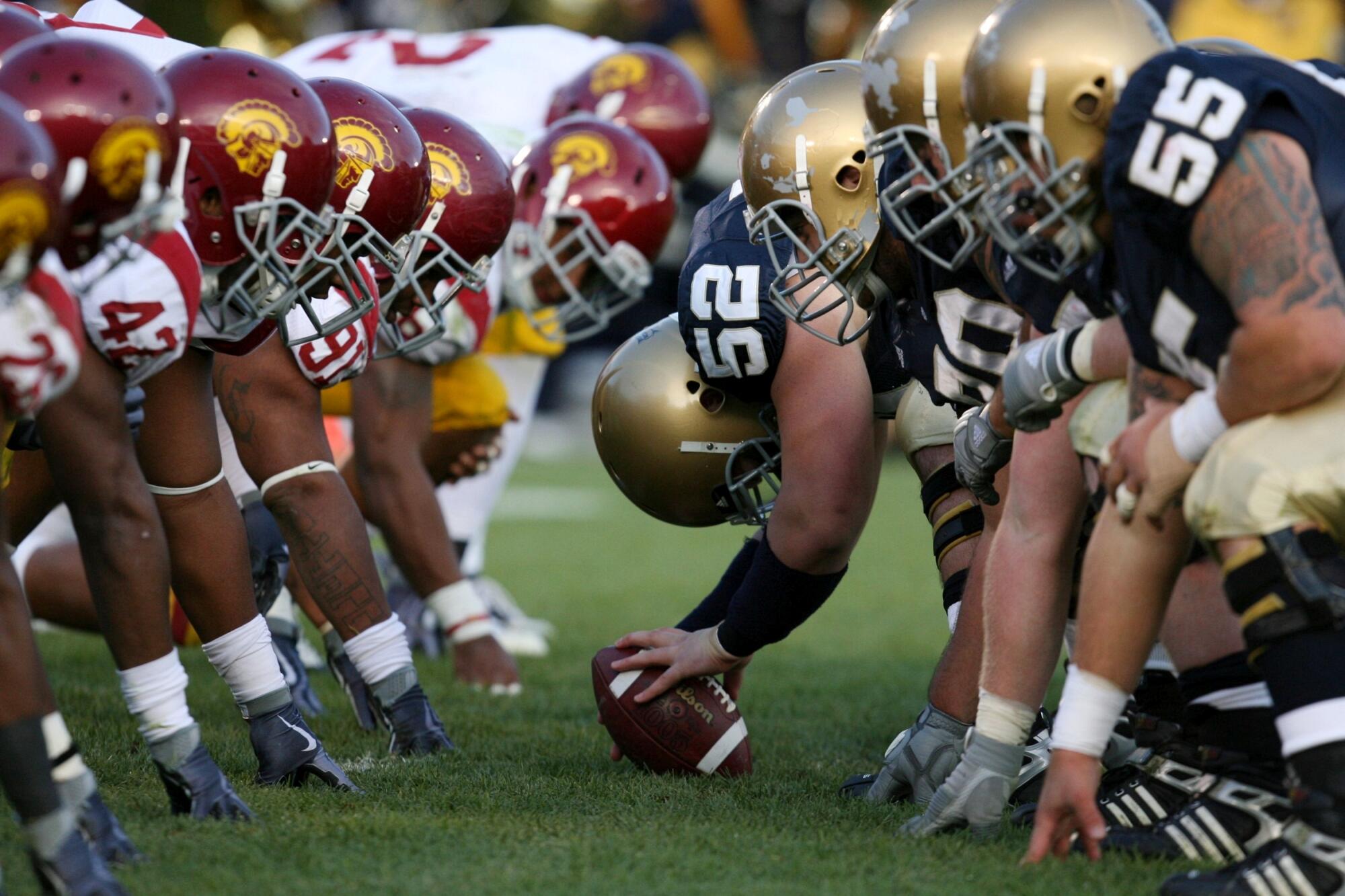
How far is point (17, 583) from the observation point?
2285mm

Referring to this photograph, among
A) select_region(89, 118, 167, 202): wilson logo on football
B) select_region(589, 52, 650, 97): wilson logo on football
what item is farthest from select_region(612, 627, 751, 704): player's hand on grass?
select_region(589, 52, 650, 97): wilson logo on football

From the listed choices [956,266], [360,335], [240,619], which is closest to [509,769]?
[240,619]

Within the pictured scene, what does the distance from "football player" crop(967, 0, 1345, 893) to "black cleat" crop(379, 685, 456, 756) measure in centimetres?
155

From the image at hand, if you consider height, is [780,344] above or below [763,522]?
above

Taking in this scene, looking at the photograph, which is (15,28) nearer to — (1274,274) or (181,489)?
(181,489)

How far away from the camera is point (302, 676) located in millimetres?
4312

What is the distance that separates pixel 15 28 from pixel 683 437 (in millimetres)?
1569

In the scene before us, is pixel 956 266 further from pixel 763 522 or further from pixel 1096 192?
pixel 763 522

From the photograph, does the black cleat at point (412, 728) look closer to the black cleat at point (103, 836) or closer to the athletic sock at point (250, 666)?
the athletic sock at point (250, 666)

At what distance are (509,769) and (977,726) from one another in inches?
43.0

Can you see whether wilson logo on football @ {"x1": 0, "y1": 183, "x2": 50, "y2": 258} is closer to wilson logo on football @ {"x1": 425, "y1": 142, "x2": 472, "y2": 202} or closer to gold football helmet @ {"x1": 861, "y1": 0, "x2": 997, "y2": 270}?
gold football helmet @ {"x1": 861, "y1": 0, "x2": 997, "y2": 270}

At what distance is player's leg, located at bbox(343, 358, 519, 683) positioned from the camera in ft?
15.3

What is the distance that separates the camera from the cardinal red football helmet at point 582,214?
489 cm

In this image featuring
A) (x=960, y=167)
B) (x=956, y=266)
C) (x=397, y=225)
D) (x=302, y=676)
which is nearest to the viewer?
(x=960, y=167)
